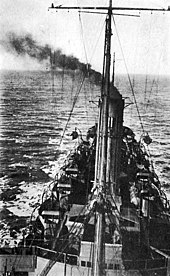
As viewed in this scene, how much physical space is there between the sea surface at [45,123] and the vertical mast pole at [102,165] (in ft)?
0.44

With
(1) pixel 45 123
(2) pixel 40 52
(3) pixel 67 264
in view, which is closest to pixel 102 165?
(1) pixel 45 123

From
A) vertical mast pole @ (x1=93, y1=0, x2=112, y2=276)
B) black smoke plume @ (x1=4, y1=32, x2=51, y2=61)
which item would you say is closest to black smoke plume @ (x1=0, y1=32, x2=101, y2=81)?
black smoke plume @ (x1=4, y1=32, x2=51, y2=61)

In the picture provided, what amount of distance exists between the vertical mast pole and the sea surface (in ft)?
0.44

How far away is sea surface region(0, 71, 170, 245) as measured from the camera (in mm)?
3273

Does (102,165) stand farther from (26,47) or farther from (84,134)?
(26,47)

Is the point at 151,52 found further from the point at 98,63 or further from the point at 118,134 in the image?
the point at 118,134

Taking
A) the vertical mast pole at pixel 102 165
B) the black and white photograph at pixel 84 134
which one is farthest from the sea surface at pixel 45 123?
the vertical mast pole at pixel 102 165

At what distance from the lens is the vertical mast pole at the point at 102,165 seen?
3.09m

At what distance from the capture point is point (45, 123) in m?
3.28

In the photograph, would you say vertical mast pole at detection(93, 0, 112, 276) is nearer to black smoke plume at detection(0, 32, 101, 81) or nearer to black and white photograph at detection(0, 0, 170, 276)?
black and white photograph at detection(0, 0, 170, 276)

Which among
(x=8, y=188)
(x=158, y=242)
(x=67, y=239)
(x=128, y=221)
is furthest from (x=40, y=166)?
(x=158, y=242)

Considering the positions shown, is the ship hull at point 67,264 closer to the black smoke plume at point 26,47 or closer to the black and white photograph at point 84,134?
the black and white photograph at point 84,134

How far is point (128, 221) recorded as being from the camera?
3.30 metres

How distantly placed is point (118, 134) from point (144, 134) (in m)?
0.21
